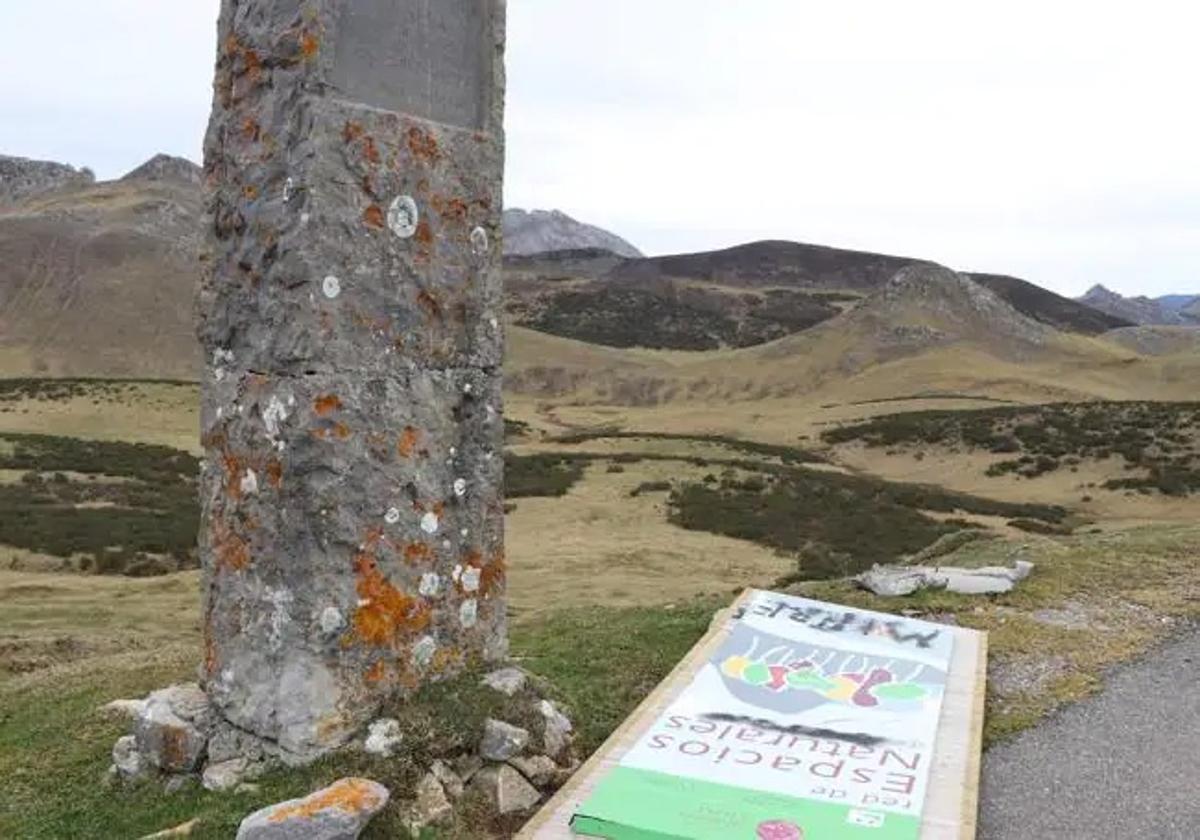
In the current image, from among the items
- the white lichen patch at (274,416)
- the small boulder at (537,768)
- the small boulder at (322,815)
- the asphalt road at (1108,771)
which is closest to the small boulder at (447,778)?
the small boulder at (537,768)

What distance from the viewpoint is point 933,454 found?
46062 millimetres

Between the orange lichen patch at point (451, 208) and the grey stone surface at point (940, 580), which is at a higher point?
the orange lichen patch at point (451, 208)

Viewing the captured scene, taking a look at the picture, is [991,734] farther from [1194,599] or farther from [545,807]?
[1194,599]

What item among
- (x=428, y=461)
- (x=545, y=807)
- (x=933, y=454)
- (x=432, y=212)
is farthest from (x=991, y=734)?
(x=933, y=454)

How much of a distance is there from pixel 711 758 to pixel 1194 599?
25.3 feet

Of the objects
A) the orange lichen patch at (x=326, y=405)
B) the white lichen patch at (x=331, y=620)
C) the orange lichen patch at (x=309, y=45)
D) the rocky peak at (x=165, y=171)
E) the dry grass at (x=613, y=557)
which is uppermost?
the rocky peak at (x=165, y=171)

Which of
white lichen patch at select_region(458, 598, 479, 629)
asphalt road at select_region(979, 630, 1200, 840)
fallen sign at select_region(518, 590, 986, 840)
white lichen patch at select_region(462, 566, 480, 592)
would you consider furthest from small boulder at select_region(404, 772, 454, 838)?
asphalt road at select_region(979, 630, 1200, 840)

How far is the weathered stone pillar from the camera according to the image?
634 cm

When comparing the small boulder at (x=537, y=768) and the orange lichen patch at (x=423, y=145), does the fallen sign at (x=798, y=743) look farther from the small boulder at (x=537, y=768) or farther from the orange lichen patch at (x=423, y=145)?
the orange lichen patch at (x=423, y=145)

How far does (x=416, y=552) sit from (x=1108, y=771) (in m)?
4.77

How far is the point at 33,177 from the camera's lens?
166 m

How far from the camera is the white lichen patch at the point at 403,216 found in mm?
6605

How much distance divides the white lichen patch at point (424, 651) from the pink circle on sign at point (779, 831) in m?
2.26

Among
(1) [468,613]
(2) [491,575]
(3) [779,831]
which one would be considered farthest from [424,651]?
(3) [779,831]
